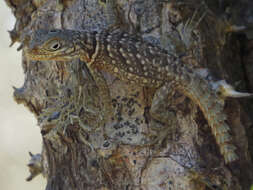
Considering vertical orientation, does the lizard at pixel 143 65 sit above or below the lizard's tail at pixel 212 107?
above

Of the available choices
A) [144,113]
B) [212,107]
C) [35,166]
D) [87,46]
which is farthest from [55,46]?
[35,166]

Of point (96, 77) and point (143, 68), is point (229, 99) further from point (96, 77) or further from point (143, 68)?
point (96, 77)

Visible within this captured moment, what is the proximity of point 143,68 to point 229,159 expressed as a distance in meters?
0.58

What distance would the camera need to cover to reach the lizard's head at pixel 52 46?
5.65 feet

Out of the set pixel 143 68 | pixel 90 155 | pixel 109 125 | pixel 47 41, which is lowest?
pixel 90 155

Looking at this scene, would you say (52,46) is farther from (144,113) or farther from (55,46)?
(144,113)

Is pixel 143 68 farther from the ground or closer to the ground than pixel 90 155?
farther from the ground

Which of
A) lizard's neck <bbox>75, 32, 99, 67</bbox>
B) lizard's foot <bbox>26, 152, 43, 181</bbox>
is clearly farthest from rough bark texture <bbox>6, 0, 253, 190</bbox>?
lizard's foot <bbox>26, 152, 43, 181</bbox>

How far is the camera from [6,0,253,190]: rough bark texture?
1.81 m

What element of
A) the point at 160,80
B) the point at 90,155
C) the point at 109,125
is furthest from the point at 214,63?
the point at 90,155

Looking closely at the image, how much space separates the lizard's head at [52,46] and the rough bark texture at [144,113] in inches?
6.8

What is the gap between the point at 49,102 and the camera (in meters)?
2.08

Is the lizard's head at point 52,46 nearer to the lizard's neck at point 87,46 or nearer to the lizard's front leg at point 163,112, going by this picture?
the lizard's neck at point 87,46

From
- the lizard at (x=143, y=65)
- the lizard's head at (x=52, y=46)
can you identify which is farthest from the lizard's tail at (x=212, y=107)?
the lizard's head at (x=52, y=46)
